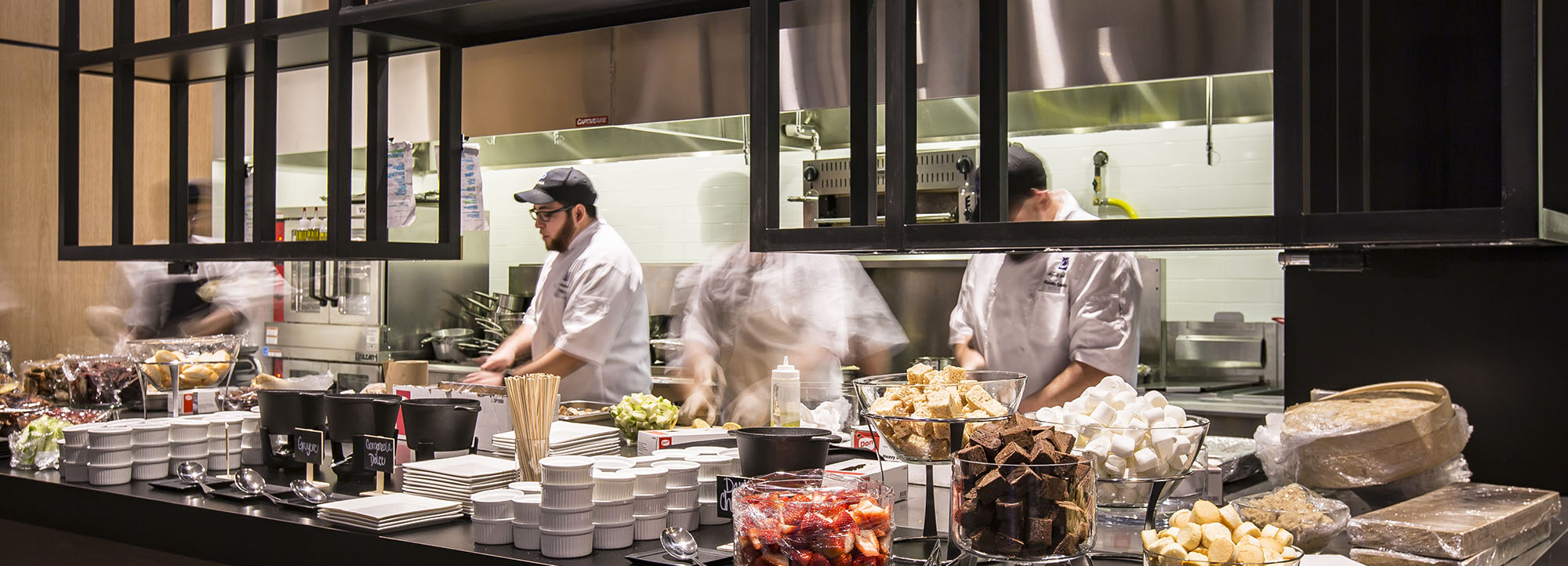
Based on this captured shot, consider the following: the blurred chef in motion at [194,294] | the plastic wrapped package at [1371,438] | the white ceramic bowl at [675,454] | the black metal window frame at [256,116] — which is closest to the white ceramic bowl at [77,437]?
the black metal window frame at [256,116]

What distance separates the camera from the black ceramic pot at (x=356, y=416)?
7.74 ft

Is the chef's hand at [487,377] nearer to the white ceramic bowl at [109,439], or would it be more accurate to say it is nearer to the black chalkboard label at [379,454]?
the white ceramic bowl at [109,439]

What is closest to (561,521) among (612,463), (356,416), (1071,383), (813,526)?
(612,463)

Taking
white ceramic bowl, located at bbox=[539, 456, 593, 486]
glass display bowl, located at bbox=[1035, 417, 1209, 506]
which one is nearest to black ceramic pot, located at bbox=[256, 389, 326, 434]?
white ceramic bowl, located at bbox=[539, 456, 593, 486]

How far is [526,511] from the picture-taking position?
1.87 meters

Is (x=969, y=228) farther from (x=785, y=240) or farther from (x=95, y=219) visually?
(x=95, y=219)

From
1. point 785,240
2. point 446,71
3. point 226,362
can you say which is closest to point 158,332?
point 226,362

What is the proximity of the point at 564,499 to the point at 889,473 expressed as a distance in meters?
0.54

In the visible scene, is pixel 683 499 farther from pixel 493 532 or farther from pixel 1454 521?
pixel 1454 521

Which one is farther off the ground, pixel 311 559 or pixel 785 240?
pixel 785 240

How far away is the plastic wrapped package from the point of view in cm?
217

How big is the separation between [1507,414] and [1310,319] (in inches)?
17.2

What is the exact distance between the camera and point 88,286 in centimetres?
498

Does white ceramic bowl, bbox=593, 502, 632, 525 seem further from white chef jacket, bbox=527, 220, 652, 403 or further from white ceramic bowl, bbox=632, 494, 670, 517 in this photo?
white chef jacket, bbox=527, 220, 652, 403
